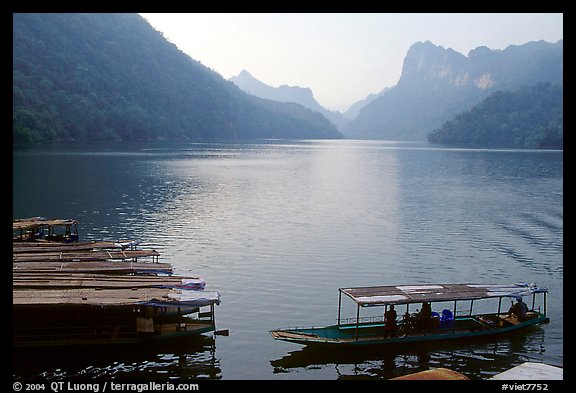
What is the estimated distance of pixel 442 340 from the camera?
26.5 meters

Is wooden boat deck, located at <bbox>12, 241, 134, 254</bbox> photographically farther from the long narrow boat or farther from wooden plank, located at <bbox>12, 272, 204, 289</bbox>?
the long narrow boat

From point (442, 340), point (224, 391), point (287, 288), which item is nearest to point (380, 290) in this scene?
point (442, 340)

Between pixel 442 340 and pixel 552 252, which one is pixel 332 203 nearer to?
pixel 552 252

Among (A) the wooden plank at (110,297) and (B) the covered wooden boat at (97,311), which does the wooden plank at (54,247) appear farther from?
(A) the wooden plank at (110,297)

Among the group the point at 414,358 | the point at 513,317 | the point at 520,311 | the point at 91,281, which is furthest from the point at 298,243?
the point at 91,281

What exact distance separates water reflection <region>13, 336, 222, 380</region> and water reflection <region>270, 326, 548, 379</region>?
10.7 ft

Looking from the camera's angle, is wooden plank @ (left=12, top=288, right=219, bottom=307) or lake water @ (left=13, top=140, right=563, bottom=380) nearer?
wooden plank @ (left=12, top=288, right=219, bottom=307)

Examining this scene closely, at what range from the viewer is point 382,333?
26.2 meters

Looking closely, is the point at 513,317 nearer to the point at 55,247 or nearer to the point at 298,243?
the point at 298,243

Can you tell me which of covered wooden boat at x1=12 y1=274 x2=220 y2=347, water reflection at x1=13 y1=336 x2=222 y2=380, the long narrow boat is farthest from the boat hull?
covered wooden boat at x1=12 y1=274 x2=220 y2=347

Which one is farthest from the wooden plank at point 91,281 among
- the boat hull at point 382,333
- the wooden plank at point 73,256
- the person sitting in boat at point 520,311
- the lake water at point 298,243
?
the person sitting in boat at point 520,311

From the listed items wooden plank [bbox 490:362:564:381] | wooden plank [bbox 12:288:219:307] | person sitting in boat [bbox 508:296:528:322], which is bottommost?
person sitting in boat [bbox 508:296:528:322]

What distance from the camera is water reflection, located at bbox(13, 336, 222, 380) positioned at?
22.0 m
